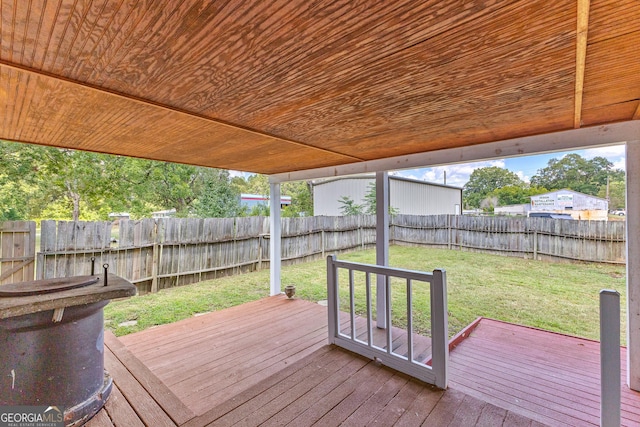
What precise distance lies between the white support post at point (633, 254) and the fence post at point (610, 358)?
1.02m

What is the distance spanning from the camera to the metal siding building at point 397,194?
1182cm

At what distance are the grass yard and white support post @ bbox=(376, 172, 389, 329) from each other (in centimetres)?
66

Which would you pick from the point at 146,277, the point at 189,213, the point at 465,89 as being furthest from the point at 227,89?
the point at 189,213

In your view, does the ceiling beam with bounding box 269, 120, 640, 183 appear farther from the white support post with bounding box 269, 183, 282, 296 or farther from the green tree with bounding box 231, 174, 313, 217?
the green tree with bounding box 231, 174, 313, 217

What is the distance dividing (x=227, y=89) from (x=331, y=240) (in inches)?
298

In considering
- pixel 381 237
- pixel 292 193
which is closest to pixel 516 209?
pixel 292 193

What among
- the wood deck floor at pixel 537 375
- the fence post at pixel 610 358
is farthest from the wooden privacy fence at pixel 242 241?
the fence post at pixel 610 358

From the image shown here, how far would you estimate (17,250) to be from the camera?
3.91m

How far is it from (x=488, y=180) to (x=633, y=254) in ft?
66.4

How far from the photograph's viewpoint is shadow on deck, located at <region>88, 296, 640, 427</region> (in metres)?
1.91

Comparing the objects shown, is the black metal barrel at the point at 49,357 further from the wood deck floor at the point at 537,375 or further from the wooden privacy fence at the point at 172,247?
the wooden privacy fence at the point at 172,247

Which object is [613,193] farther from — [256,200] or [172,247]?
[256,200]

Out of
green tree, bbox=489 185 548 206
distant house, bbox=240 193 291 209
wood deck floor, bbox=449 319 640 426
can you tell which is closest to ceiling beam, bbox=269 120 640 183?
wood deck floor, bbox=449 319 640 426

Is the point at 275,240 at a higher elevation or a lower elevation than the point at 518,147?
lower
